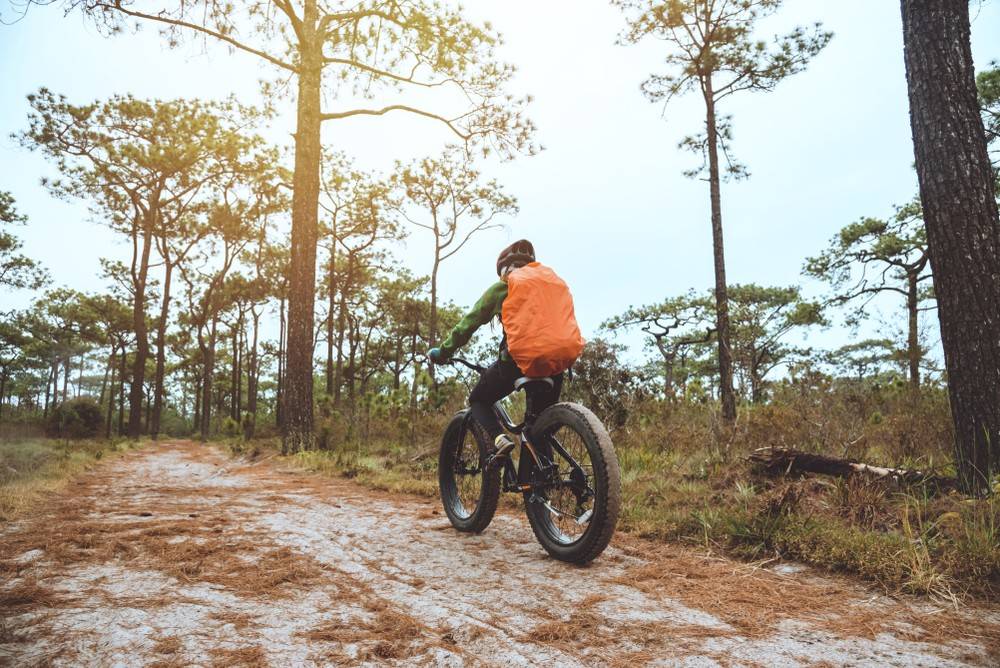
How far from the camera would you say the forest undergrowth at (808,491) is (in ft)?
8.73

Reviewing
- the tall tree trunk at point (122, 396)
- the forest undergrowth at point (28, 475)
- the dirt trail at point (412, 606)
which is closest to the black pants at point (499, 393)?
the dirt trail at point (412, 606)

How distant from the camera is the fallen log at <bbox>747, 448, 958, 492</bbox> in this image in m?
3.71

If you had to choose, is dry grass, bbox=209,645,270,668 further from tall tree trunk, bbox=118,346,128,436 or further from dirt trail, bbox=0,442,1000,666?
tall tree trunk, bbox=118,346,128,436

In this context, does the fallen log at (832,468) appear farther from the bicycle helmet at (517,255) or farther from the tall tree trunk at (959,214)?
the bicycle helmet at (517,255)

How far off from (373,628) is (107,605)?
1130mm

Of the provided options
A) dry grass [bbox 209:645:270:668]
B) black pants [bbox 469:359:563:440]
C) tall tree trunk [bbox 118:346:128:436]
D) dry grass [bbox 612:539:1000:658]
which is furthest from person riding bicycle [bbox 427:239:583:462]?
tall tree trunk [bbox 118:346:128:436]

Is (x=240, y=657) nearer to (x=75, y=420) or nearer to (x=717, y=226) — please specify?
(x=717, y=226)

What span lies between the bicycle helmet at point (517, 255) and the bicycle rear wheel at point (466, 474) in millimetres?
1134

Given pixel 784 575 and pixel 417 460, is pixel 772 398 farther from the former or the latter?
pixel 417 460

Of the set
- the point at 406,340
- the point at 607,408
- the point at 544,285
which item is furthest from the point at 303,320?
the point at 406,340

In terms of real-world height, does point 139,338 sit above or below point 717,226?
below

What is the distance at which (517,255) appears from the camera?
3.59m

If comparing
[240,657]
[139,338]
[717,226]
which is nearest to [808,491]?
[240,657]

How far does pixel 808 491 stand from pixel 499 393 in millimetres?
2290
